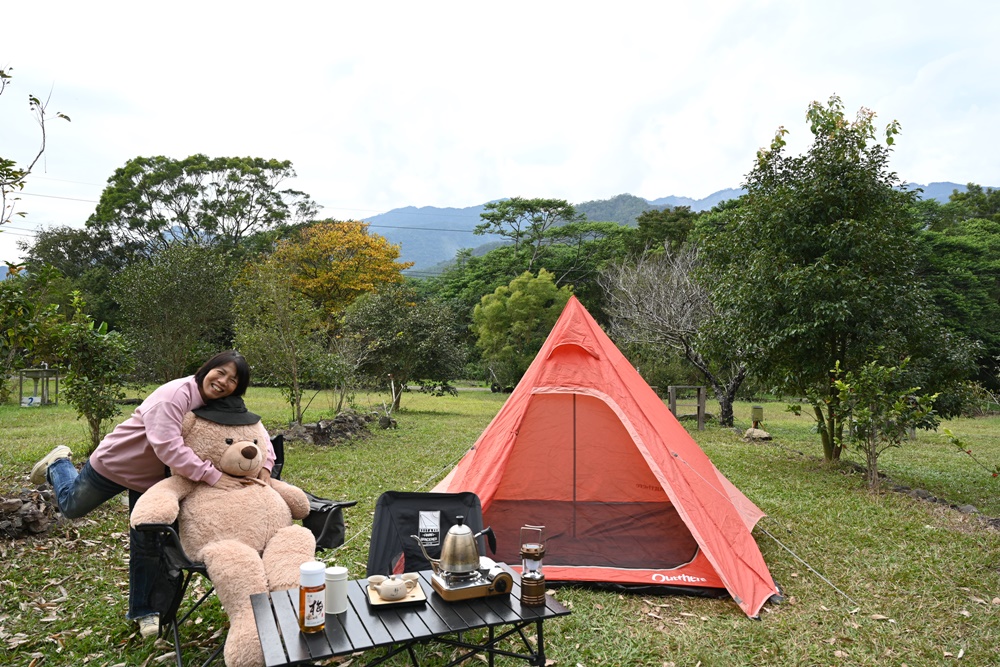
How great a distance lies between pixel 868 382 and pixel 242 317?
28.8 ft

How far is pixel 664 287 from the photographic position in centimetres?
1504

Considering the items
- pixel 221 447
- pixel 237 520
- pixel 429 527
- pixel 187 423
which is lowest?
pixel 429 527

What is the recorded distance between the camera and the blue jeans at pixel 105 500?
3037 millimetres

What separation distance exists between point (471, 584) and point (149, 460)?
69.9 inches

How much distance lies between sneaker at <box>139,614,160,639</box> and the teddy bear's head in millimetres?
906

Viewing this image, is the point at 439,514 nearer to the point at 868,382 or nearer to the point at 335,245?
the point at 868,382

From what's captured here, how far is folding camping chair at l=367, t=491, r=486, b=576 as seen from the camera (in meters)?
3.65

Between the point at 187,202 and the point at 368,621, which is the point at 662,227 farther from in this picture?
the point at 368,621

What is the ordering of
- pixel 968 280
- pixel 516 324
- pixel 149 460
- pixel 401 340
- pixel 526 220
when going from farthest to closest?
pixel 526 220
pixel 516 324
pixel 968 280
pixel 401 340
pixel 149 460

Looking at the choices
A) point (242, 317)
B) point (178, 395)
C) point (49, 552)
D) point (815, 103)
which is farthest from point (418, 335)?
point (178, 395)

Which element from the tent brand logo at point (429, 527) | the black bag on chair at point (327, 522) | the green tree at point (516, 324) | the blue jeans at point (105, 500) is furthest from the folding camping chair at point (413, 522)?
the green tree at point (516, 324)

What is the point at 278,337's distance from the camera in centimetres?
1002

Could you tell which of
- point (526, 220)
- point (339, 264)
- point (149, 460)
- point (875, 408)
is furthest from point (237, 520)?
point (526, 220)

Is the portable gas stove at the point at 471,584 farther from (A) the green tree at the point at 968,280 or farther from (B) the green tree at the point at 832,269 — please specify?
(A) the green tree at the point at 968,280
